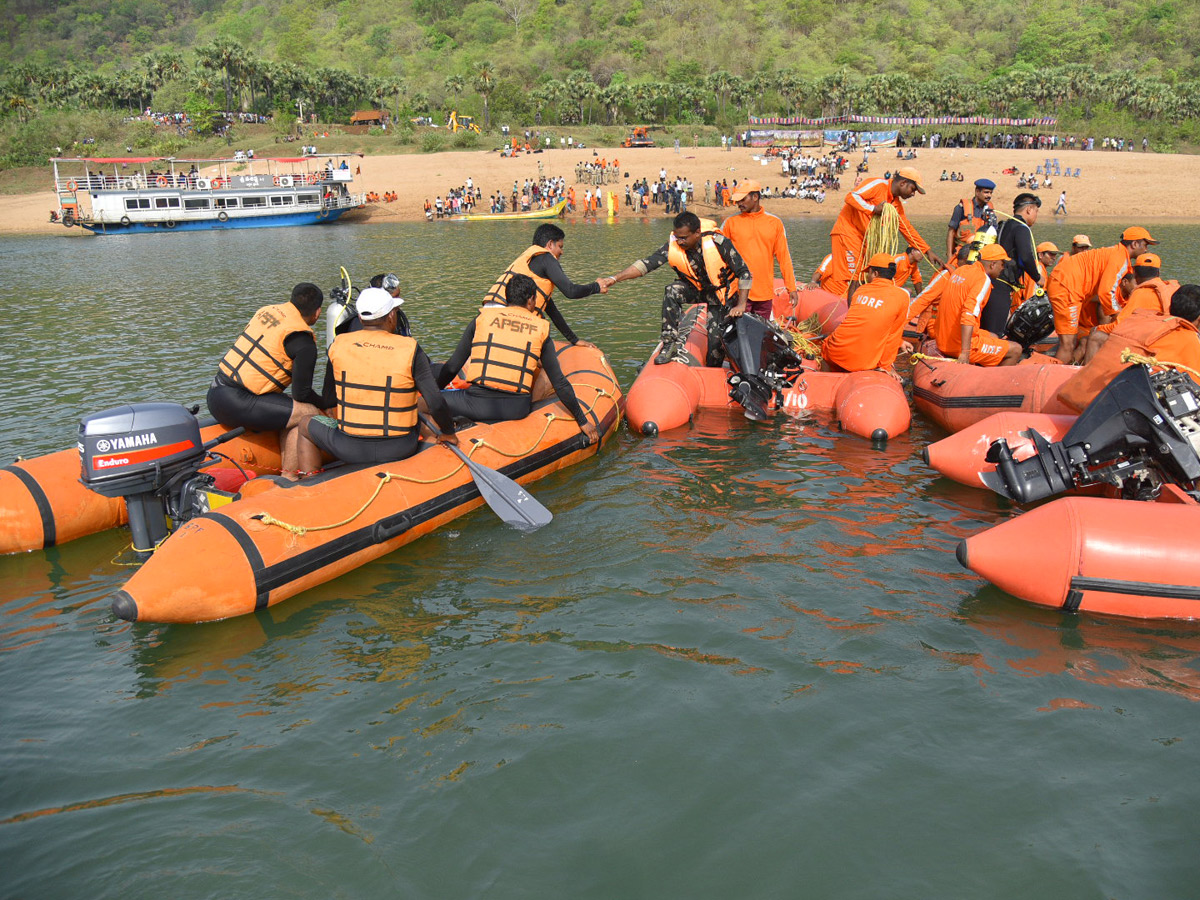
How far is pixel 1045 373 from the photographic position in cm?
719

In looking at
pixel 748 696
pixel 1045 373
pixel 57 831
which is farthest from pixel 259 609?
pixel 1045 373

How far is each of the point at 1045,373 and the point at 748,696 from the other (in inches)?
176

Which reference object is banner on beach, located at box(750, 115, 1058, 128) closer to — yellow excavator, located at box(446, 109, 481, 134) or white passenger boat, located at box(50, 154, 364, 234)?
yellow excavator, located at box(446, 109, 481, 134)

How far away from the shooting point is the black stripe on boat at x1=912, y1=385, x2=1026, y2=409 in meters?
7.26

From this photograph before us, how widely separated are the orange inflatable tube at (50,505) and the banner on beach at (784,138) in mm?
47133

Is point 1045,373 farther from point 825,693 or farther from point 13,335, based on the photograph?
point 13,335

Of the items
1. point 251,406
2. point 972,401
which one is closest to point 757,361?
point 972,401

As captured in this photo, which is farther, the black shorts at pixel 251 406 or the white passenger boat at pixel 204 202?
the white passenger boat at pixel 204 202

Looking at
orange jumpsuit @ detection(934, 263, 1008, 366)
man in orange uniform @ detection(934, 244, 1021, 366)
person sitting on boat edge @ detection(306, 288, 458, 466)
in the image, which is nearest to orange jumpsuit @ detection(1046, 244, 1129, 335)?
man in orange uniform @ detection(934, 244, 1021, 366)

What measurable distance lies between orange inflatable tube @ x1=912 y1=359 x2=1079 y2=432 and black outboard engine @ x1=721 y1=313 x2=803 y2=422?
1291 mm

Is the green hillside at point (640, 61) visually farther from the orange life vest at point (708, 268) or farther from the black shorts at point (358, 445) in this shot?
the black shorts at point (358, 445)

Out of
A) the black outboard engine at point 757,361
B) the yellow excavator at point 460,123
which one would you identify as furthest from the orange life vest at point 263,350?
the yellow excavator at point 460,123

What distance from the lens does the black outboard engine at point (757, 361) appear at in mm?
8117

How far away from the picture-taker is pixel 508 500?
617cm
